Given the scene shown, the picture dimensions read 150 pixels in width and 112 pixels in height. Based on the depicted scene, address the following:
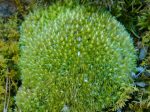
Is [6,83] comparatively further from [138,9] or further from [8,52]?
[138,9]

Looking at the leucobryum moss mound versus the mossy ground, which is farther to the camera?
the mossy ground

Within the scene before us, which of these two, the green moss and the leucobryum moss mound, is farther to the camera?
the green moss

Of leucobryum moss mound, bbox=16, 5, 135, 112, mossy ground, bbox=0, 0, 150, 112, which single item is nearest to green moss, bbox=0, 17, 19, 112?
mossy ground, bbox=0, 0, 150, 112

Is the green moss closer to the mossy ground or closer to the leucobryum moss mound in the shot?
the mossy ground

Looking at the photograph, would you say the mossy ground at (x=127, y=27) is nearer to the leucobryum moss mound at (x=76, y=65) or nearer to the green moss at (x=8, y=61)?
the green moss at (x=8, y=61)

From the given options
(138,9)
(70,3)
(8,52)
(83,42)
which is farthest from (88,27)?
(8,52)

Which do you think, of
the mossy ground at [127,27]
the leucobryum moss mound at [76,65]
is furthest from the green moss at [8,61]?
the leucobryum moss mound at [76,65]

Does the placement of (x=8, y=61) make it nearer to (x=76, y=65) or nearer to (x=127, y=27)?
(x=76, y=65)

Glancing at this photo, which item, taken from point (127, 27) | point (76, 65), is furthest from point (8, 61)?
point (127, 27)
